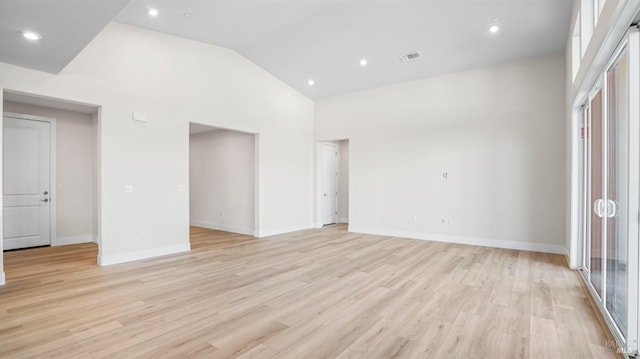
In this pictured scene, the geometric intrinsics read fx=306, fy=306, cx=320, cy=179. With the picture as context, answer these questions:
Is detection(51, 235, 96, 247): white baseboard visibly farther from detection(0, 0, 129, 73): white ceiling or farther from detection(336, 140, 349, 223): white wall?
detection(336, 140, 349, 223): white wall

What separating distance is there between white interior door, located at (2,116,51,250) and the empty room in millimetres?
33

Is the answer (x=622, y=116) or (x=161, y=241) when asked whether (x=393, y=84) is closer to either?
(x=622, y=116)

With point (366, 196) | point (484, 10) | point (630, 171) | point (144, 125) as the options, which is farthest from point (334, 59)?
point (630, 171)

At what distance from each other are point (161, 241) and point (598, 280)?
5943 millimetres

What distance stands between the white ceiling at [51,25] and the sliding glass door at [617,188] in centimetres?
393

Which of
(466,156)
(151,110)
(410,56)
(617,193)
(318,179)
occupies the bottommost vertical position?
(617,193)

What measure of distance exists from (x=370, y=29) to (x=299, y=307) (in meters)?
4.38

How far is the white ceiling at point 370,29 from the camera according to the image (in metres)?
4.36

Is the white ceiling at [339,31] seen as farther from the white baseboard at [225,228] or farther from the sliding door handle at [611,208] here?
the white baseboard at [225,228]

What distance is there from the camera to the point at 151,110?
5066mm

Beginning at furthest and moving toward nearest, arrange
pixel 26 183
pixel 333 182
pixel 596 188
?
pixel 333 182 → pixel 26 183 → pixel 596 188

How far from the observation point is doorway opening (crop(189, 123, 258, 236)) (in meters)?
7.17

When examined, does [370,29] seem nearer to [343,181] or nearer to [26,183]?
[343,181]

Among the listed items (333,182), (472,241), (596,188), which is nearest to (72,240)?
(333,182)
